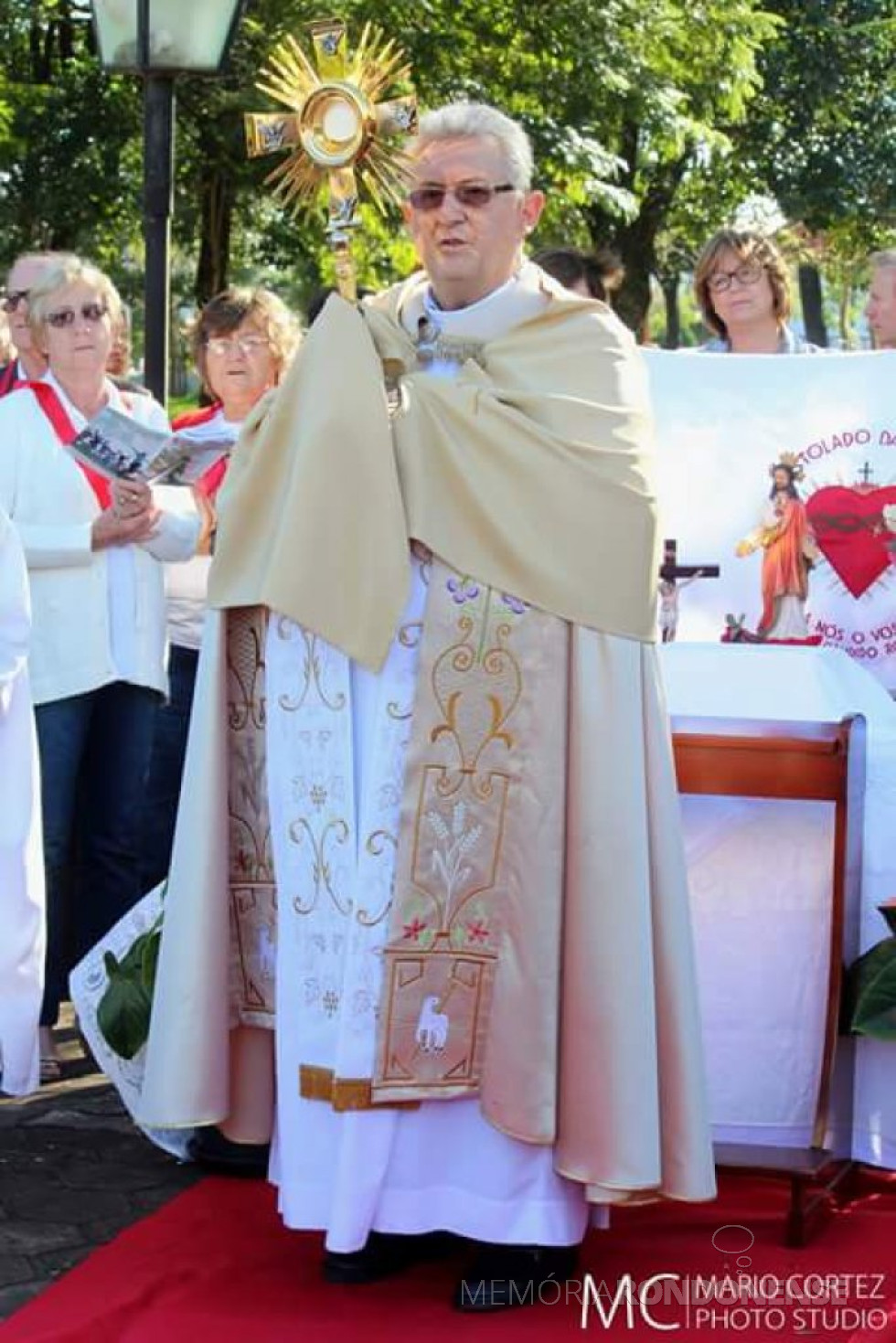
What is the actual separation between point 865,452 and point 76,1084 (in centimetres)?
275

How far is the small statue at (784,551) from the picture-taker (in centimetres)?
591

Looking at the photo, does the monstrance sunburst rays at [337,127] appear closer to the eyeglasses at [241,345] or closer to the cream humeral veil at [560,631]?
the cream humeral veil at [560,631]

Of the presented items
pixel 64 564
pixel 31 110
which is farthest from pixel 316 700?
pixel 31 110

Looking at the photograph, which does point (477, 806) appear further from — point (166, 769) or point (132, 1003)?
point (166, 769)

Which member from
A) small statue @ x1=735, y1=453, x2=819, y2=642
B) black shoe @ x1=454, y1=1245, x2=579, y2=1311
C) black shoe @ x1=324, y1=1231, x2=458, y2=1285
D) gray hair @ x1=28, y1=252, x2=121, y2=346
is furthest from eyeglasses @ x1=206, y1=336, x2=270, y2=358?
black shoe @ x1=454, y1=1245, x2=579, y2=1311

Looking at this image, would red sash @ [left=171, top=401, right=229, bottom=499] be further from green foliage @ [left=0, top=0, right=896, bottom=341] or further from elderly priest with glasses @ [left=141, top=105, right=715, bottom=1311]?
green foliage @ [left=0, top=0, right=896, bottom=341]

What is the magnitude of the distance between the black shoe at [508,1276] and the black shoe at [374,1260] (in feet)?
0.59

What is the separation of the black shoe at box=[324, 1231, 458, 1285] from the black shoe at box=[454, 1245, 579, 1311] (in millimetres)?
179

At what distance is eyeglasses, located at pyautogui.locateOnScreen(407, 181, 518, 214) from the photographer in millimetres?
4461

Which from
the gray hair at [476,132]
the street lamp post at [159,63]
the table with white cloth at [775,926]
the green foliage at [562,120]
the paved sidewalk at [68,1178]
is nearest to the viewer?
the gray hair at [476,132]

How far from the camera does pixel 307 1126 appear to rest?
447 cm

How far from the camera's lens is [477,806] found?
14.5 feet

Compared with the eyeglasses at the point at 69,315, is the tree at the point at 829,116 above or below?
above

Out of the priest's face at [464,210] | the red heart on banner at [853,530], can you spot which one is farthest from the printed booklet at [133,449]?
the red heart on banner at [853,530]
